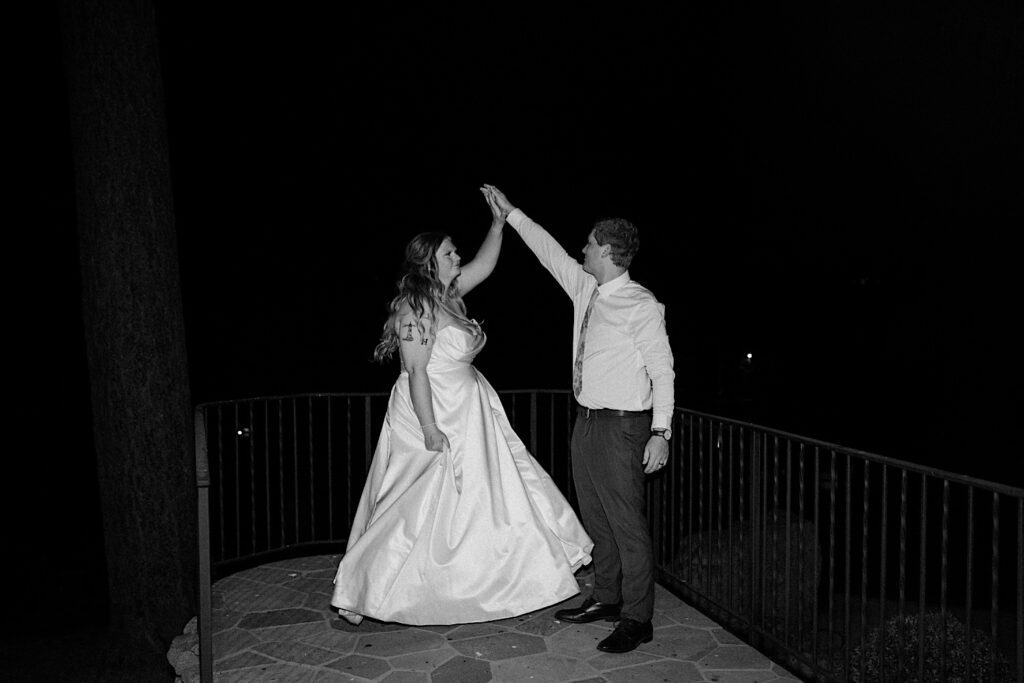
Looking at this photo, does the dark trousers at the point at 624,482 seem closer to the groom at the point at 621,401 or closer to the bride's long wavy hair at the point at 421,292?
the groom at the point at 621,401

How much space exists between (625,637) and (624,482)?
0.76m

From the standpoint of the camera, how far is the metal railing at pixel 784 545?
11.1 feet

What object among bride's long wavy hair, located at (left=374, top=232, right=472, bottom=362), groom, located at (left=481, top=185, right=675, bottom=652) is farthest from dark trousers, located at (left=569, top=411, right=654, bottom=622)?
bride's long wavy hair, located at (left=374, top=232, right=472, bottom=362)

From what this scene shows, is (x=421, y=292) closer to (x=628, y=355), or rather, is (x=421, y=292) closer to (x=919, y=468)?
(x=628, y=355)

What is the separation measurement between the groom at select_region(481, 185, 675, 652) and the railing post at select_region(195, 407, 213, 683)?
1709 mm

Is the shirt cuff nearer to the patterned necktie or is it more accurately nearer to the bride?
the patterned necktie

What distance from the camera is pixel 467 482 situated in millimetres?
4172

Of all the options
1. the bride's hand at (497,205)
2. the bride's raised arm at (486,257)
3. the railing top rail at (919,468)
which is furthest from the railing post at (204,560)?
the railing top rail at (919,468)

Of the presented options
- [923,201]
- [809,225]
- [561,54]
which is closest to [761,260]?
[809,225]

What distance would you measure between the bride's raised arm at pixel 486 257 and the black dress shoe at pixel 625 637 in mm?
1843

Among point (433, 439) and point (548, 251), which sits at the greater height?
point (548, 251)

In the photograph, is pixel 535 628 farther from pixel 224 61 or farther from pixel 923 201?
pixel 923 201

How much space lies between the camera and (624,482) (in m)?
4.00

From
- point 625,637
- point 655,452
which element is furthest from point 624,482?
point 625,637
